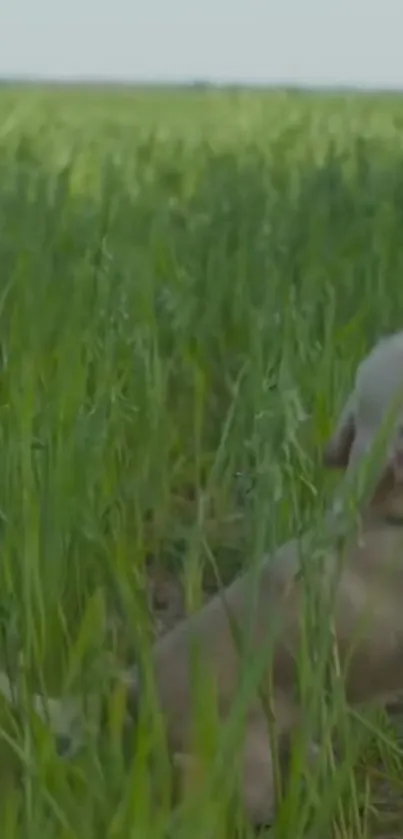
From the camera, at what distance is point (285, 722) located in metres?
0.94

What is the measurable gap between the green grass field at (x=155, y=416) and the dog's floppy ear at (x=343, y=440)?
0.03 m

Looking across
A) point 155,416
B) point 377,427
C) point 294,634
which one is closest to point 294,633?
point 294,634

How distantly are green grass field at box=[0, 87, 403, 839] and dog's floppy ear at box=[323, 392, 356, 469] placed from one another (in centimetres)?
3

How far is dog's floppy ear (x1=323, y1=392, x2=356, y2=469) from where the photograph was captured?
1.05m

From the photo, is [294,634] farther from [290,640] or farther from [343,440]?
[343,440]

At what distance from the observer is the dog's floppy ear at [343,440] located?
1.05m

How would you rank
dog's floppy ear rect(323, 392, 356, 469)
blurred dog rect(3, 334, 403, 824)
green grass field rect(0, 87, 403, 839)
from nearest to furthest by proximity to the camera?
green grass field rect(0, 87, 403, 839), blurred dog rect(3, 334, 403, 824), dog's floppy ear rect(323, 392, 356, 469)

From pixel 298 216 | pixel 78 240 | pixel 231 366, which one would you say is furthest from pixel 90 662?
pixel 298 216

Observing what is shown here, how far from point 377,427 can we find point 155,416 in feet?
1.45

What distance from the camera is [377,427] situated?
3.31 feet

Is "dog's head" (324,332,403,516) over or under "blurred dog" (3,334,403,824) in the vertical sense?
over

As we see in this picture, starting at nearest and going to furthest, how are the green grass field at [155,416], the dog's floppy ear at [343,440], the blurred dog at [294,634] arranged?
the green grass field at [155,416] → the blurred dog at [294,634] → the dog's floppy ear at [343,440]

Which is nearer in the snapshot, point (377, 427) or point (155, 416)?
point (377, 427)

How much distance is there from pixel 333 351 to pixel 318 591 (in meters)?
0.64
